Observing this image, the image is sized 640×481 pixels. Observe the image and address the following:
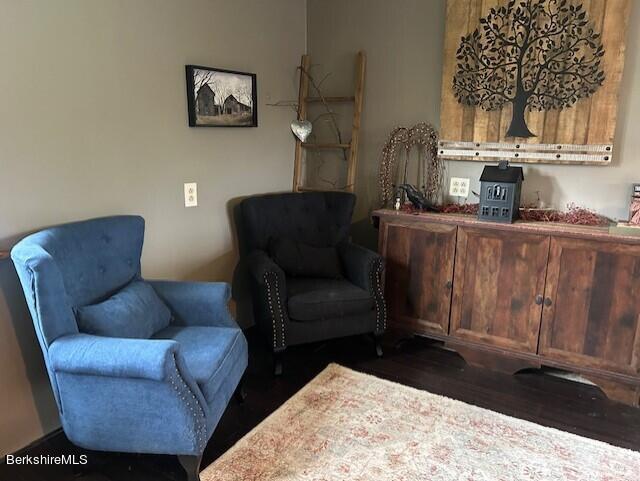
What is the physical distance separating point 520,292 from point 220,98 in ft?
6.67

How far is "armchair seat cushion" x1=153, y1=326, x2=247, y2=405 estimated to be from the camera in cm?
194

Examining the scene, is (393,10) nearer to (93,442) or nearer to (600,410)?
(600,410)

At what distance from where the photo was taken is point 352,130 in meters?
3.45

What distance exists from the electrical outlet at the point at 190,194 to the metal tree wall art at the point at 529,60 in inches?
66.3

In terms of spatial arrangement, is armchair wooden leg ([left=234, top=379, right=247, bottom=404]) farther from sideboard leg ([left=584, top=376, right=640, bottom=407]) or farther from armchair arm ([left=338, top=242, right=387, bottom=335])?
sideboard leg ([left=584, top=376, right=640, bottom=407])

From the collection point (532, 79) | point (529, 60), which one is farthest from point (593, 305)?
point (529, 60)

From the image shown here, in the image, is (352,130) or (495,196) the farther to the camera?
(352,130)

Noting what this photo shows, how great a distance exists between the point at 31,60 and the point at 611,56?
2.78 m

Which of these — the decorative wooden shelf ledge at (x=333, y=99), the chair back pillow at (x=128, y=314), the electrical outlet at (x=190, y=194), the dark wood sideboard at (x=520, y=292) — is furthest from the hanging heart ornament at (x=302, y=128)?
the chair back pillow at (x=128, y=314)

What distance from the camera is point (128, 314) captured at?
2.09 m

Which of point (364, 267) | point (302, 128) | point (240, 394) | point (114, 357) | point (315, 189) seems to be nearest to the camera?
point (114, 357)

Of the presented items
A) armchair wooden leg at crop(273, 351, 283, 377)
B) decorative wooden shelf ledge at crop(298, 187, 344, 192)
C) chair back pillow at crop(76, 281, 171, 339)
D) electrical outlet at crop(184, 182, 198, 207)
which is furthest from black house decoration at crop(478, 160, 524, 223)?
chair back pillow at crop(76, 281, 171, 339)

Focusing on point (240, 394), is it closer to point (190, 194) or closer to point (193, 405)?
point (193, 405)

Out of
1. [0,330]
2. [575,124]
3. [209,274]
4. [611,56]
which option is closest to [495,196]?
[575,124]
